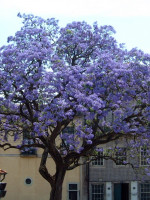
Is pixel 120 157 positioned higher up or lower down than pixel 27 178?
higher up

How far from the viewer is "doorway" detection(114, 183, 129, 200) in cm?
3903

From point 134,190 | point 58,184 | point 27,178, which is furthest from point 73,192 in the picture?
point 58,184

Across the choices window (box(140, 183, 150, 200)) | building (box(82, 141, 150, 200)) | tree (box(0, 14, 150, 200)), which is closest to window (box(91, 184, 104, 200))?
building (box(82, 141, 150, 200))

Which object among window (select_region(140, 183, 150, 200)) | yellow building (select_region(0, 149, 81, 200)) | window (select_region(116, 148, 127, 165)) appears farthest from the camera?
window (select_region(140, 183, 150, 200))

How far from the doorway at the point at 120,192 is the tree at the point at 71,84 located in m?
13.9

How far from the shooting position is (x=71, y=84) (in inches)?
885

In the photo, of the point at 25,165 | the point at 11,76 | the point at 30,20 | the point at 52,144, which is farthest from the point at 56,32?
the point at 25,165

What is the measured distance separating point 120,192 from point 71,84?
1874cm

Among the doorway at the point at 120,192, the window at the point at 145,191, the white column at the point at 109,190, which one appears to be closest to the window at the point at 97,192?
the white column at the point at 109,190

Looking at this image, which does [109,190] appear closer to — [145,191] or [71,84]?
[145,191]

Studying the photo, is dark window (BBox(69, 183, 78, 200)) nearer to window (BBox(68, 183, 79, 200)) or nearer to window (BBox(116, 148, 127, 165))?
window (BBox(68, 183, 79, 200))

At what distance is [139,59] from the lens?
2344 centimetres

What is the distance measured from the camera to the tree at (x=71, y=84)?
73.9 feet

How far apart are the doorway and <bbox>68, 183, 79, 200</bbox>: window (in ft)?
10.7
